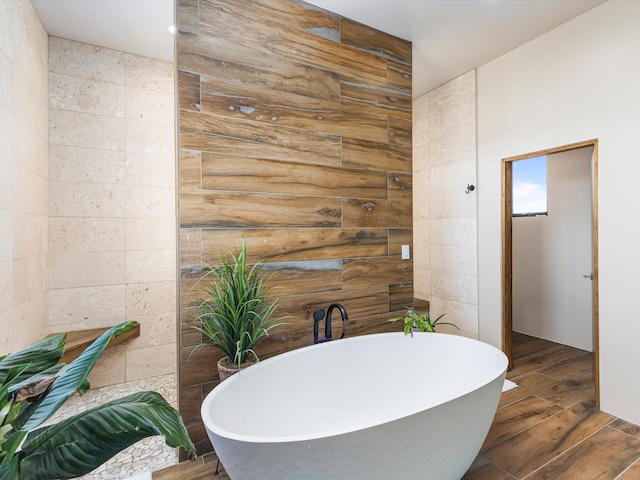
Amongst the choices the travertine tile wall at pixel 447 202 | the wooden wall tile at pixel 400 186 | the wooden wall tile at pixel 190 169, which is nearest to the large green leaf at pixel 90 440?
the wooden wall tile at pixel 190 169

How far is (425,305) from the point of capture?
3.10m

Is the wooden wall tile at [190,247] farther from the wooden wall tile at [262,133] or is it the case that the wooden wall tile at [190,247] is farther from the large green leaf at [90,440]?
the large green leaf at [90,440]

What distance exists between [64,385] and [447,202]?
3623 millimetres

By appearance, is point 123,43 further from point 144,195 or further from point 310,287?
point 310,287

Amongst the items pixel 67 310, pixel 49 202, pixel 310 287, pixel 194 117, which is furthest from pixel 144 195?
pixel 310 287

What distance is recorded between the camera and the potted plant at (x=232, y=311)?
1.84 m

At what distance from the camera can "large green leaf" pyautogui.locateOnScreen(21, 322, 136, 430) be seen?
684mm

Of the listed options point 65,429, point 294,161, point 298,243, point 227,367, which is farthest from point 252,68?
point 65,429

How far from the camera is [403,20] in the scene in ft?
8.43

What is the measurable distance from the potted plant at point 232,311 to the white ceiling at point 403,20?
75.7 inches

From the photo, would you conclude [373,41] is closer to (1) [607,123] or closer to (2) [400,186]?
(2) [400,186]

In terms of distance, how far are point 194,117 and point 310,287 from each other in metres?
1.32

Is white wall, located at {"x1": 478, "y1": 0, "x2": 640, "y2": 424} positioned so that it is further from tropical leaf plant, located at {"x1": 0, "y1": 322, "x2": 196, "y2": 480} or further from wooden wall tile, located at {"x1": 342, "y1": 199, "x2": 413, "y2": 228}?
tropical leaf plant, located at {"x1": 0, "y1": 322, "x2": 196, "y2": 480}

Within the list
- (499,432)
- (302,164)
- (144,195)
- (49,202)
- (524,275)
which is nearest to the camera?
(499,432)
